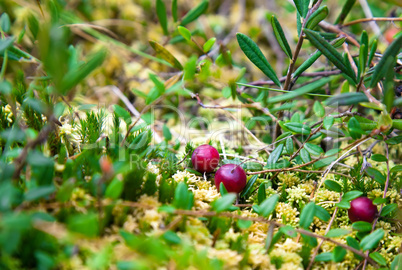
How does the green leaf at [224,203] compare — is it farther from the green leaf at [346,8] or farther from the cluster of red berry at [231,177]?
the green leaf at [346,8]

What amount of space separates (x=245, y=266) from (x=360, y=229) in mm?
439

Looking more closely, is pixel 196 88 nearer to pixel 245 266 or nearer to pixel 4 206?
pixel 245 266

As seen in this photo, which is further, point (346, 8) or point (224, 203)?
point (346, 8)

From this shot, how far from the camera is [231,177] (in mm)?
1187

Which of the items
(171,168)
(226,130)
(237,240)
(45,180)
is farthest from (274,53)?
(45,180)

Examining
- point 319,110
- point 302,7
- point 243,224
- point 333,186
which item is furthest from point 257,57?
point 243,224

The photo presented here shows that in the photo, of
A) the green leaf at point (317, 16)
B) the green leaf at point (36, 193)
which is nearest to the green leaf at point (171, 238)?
the green leaf at point (36, 193)

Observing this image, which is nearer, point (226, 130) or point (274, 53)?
point (226, 130)

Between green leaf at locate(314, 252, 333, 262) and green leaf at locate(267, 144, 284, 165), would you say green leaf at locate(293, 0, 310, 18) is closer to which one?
green leaf at locate(267, 144, 284, 165)

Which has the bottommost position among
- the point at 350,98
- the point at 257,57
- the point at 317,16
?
the point at 350,98

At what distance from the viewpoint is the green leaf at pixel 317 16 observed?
114cm

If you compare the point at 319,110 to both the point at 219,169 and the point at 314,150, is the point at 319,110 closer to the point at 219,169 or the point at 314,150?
the point at 314,150

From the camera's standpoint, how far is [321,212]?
1.08m

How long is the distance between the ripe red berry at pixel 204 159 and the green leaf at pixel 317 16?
2.07ft
